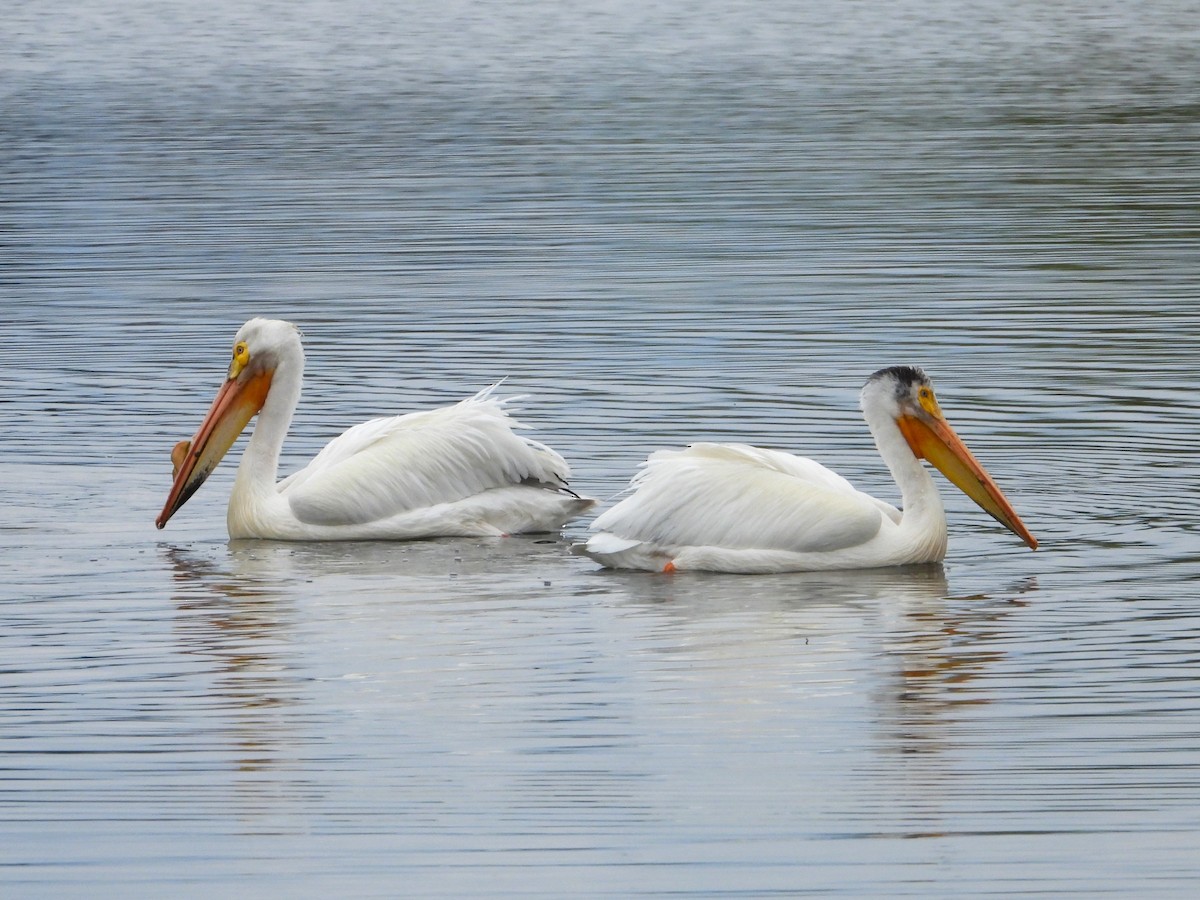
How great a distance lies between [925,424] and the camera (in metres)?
7.57

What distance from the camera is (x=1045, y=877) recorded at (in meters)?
4.39

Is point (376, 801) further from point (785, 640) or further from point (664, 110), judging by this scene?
point (664, 110)

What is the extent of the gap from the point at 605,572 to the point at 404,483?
79 cm

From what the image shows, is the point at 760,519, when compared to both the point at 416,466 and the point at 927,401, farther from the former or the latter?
the point at 416,466

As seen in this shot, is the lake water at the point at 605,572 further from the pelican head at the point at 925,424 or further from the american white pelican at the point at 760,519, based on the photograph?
the pelican head at the point at 925,424

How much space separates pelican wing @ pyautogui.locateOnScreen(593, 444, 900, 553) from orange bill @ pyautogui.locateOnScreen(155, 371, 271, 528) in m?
1.52

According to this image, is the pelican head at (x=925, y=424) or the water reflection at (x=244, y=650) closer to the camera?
the water reflection at (x=244, y=650)

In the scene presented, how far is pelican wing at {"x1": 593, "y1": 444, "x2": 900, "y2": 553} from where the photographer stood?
7176 mm

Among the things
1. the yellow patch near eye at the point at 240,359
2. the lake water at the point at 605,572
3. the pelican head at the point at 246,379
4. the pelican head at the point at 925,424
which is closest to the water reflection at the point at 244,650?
the lake water at the point at 605,572

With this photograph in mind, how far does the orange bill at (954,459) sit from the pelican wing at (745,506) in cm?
30

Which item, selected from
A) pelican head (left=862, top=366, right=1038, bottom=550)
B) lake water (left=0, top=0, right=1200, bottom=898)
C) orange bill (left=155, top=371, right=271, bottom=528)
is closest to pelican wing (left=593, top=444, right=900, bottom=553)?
lake water (left=0, top=0, right=1200, bottom=898)

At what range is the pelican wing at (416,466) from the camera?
25.7ft

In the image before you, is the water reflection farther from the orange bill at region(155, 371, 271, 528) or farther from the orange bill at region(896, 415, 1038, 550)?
the orange bill at region(896, 415, 1038, 550)

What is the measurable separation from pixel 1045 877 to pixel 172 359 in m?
7.45
